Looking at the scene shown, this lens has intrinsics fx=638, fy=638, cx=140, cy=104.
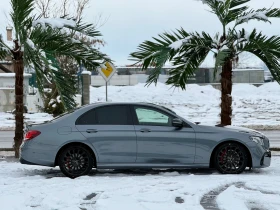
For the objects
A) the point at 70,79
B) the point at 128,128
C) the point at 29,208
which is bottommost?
the point at 29,208

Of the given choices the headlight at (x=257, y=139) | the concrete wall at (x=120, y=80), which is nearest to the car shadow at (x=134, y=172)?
the headlight at (x=257, y=139)

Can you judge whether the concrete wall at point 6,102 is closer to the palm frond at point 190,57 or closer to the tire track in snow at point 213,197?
the palm frond at point 190,57

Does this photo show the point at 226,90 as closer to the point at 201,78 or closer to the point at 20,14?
the point at 20,14

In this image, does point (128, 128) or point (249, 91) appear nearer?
point (128, 128)

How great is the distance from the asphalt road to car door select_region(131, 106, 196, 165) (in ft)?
24.0

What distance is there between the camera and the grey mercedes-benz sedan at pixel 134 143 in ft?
36.5

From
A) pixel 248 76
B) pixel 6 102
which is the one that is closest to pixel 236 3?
pixel 6 102

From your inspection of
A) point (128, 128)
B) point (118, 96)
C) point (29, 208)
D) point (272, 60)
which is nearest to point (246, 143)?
point (128, 128)

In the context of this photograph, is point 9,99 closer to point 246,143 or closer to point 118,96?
point 118,96

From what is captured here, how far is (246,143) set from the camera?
37.1 feet

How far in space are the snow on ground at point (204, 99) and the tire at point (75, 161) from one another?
1976cm

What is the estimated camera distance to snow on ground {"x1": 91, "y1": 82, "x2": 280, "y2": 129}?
117ft

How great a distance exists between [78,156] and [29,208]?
3304mm

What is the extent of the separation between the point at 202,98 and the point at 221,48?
29191 mm
